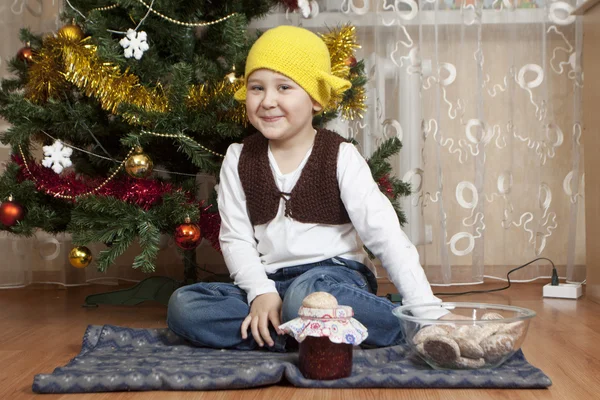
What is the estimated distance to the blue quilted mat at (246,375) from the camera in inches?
41.4

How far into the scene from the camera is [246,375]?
1.06 meters

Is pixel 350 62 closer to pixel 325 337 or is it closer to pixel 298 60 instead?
pixel 298 60

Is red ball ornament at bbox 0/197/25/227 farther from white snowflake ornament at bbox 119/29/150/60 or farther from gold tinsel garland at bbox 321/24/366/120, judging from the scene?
gold tinsel garland at bbox 321/24/366/120

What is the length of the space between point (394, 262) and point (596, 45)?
0.94 m

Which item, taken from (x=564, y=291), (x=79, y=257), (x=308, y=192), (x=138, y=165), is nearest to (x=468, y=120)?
(x=564, y=291)

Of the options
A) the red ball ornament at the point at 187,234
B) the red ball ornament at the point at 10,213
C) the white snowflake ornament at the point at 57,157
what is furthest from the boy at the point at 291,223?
the red ball ornament at the point at 10,213

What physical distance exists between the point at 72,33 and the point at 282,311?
782mm

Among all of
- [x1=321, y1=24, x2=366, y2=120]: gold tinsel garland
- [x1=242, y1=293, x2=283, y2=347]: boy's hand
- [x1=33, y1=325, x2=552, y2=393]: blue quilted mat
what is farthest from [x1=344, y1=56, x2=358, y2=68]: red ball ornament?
[x1=33, y1=325, x2=552, y2=393]: blue quilted mat

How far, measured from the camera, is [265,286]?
1.35 meters

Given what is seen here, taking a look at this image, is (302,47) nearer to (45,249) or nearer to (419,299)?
(419,299)

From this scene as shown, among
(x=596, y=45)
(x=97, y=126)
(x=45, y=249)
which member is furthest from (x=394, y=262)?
(x=45, y=249)

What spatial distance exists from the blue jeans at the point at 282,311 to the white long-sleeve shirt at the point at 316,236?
5cm

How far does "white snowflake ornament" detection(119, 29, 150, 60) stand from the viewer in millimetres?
1597

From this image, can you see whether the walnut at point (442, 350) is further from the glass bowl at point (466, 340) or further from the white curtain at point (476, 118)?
the white curtain at point (476, 118)
